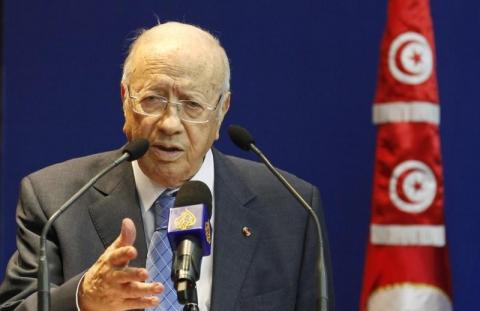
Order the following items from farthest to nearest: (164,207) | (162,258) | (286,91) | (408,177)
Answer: (286,91) < (408,177) < (164,207) < (162,258)

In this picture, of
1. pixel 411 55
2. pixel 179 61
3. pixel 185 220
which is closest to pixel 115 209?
pixel 179 61

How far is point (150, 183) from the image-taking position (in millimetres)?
2793

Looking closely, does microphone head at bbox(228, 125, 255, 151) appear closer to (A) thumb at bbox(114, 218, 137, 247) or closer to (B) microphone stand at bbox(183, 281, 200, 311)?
(A) thumb at bbox(114, 218, 137, 247)

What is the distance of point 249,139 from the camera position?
2.46 m

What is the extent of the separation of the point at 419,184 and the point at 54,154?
1.50 m

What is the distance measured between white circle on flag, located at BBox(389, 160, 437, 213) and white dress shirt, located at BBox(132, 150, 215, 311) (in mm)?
648

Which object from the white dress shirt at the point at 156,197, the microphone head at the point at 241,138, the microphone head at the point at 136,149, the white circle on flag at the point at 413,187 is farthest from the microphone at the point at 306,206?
the white circle on flag at the point at 413,187

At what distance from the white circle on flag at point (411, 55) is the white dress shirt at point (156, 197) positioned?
28.1 inches

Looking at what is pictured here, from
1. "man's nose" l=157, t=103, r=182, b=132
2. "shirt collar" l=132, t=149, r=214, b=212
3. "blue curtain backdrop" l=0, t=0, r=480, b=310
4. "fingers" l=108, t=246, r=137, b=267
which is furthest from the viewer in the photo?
"blue curtain backdrop" l=0, t=0, r=480, b=310

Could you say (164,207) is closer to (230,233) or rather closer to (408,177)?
(230,233)

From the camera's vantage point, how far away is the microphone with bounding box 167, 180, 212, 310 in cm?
191

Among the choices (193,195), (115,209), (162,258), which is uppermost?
(193,195)

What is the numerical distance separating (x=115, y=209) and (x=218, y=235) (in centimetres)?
28

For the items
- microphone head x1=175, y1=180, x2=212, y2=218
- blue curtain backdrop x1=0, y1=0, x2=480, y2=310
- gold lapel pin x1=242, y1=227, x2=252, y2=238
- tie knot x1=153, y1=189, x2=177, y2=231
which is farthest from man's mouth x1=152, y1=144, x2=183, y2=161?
blue curtain backdrop x1=0, y1=0, x2=480, y2=310
